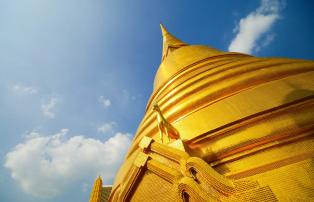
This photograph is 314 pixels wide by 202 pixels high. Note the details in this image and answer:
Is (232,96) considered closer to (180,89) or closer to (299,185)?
(180,89)

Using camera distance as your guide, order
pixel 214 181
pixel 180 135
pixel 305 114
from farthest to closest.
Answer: pixel 180 135
pixel 305 114
pixel 214 181

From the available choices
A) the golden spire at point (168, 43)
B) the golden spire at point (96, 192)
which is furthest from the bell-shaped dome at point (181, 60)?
the golden spire at point (96, 192)

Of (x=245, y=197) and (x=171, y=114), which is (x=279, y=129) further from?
(x=171, y=114)

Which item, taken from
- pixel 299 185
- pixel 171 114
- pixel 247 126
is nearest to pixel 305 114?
pixel 247 126

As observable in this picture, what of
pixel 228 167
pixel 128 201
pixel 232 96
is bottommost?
pixel 128 201

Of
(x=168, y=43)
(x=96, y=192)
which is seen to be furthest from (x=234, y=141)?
(x=168, y=43)

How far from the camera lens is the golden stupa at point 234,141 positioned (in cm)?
269

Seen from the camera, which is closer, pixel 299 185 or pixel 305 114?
pixel 299 185

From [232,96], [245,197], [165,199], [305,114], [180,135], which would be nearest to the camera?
[245,197]

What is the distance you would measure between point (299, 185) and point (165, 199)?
1771 millimetres

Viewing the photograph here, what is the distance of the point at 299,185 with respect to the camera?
8.46 ft

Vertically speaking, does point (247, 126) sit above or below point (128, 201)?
above

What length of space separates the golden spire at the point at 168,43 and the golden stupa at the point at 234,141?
6427 mm

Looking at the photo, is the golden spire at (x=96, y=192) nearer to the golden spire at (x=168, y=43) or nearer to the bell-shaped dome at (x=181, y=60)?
the bell-shaped dome at (x=181, y=60)
